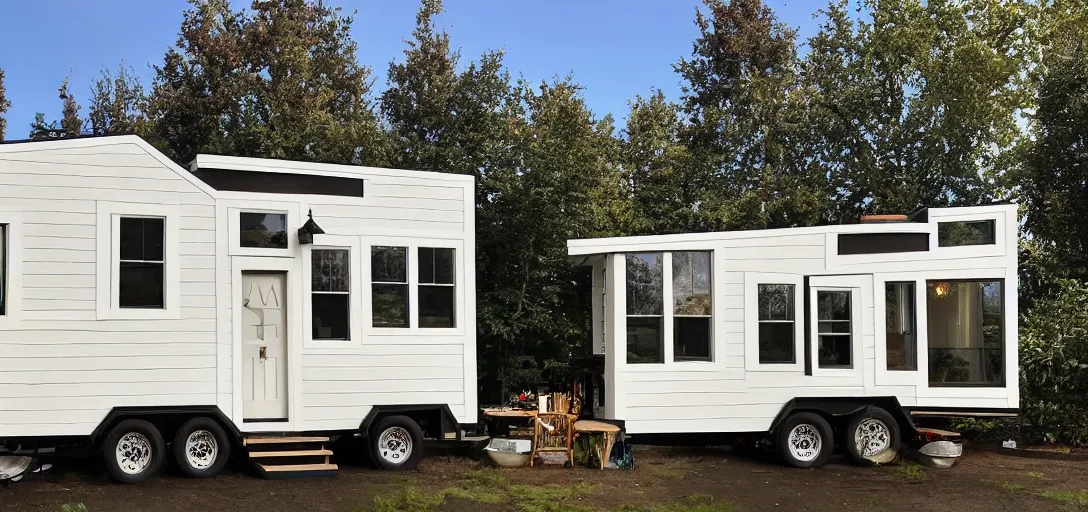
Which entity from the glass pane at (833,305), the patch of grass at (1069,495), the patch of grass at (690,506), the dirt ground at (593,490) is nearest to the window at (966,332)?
the glass pane at (833,305)

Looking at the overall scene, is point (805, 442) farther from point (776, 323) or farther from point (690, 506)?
point (690, 506)

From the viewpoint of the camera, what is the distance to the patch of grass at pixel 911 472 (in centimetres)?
1263

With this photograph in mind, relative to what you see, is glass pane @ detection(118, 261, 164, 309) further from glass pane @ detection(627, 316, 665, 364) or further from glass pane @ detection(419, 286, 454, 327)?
glass pane @ detection(627, 316, 665, 364)

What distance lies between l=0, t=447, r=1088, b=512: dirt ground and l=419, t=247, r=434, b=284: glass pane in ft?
7.40

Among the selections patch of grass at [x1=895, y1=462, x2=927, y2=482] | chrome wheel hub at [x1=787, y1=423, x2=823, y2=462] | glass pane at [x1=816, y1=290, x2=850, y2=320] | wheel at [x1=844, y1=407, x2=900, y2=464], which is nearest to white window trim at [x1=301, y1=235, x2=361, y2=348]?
chrome wheel hub at [x1=787, y1=423, x2=823, y2=462]

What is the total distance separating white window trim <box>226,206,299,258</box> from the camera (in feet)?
38.5

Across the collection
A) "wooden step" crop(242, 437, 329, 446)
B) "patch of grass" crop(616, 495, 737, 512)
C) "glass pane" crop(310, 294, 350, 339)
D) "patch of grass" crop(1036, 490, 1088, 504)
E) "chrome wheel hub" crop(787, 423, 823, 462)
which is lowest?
"patch of grass" crop(1036, 490, 1088, 504)

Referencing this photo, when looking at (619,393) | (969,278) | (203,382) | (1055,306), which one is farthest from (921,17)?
(203,382)

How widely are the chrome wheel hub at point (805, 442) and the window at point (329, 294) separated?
229 inches

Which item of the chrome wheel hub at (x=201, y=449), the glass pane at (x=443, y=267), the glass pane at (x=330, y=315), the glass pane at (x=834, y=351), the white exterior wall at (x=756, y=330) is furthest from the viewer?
the glass pane at (x=834, y=351)

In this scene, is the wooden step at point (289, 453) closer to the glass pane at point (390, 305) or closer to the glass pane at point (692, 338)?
the glass pane at point (390, 305)

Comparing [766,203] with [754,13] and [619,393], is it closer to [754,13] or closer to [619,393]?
[754,13]

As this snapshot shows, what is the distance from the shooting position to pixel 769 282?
1366 centimetres

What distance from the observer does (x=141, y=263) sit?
11.3 m
